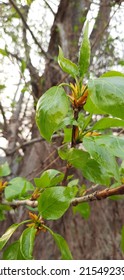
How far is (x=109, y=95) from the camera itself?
363mm

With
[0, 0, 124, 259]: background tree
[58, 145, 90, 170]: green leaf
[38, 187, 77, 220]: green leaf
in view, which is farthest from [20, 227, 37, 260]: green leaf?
[0, 0, 124, 259]: background tree

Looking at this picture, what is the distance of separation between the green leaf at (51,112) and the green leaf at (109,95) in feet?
0.17

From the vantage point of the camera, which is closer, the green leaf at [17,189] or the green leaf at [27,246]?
the green leaf at [27,246]

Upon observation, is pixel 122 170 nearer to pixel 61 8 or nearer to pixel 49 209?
pixel 49 209

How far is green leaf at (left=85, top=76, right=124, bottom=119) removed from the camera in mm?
363

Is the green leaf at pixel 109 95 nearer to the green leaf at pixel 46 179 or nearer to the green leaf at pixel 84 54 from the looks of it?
the green leaf at pixel 84 54

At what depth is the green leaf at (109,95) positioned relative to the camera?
1.19 feet

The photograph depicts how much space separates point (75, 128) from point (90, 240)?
169cm

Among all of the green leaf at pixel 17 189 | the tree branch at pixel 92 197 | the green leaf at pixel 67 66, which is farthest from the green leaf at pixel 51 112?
the green leaf at pixel 17 189

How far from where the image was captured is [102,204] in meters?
2.11

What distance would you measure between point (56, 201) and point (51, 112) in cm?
18

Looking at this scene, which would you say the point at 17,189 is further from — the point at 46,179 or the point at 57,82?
the point at 57,82

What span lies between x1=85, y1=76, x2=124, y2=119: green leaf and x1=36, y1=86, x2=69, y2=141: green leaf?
51 mm
